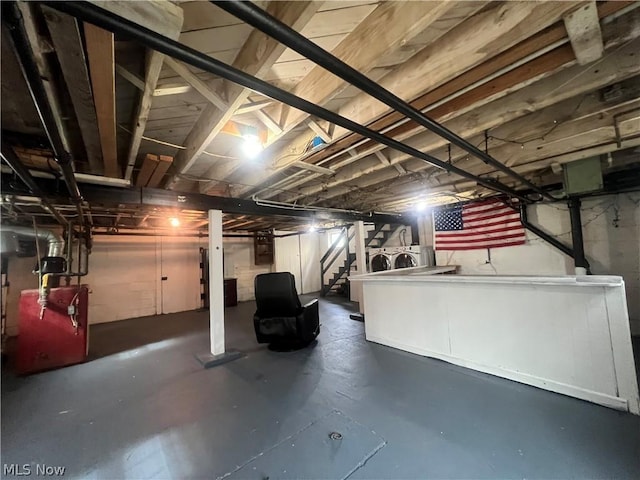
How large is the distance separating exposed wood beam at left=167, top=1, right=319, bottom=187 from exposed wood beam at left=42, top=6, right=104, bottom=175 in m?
0.61

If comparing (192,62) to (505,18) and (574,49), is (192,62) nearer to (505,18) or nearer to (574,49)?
(505,18)

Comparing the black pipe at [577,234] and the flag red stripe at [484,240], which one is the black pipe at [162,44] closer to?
the black pipe at [577,234]

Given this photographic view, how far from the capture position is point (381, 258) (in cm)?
668

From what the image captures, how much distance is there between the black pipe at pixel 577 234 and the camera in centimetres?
396

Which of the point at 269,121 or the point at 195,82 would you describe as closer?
the point at 195,82

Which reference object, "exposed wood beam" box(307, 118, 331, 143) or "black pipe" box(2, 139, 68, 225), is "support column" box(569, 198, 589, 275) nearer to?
"exposed wood beam" box(307, 118, 331, 143)

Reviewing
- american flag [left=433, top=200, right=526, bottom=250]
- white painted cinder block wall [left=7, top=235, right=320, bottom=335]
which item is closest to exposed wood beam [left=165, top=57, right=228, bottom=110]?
american flag [left=433, top=200, right=526, bottom=250]

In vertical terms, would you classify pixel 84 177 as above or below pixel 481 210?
above

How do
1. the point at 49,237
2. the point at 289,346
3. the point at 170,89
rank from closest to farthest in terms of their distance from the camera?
the point at 170,89 → the point at 49,237 → the point at 289,346

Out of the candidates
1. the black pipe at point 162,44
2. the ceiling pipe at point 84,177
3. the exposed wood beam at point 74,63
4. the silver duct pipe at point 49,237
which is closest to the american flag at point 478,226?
the black pipe at point 162,44

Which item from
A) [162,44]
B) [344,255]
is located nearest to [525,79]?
[162,44]

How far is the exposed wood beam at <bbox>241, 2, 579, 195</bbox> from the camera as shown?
3.59 feet

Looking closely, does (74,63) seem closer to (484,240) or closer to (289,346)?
(289,346)

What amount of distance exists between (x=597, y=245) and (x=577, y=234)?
0.41 m
